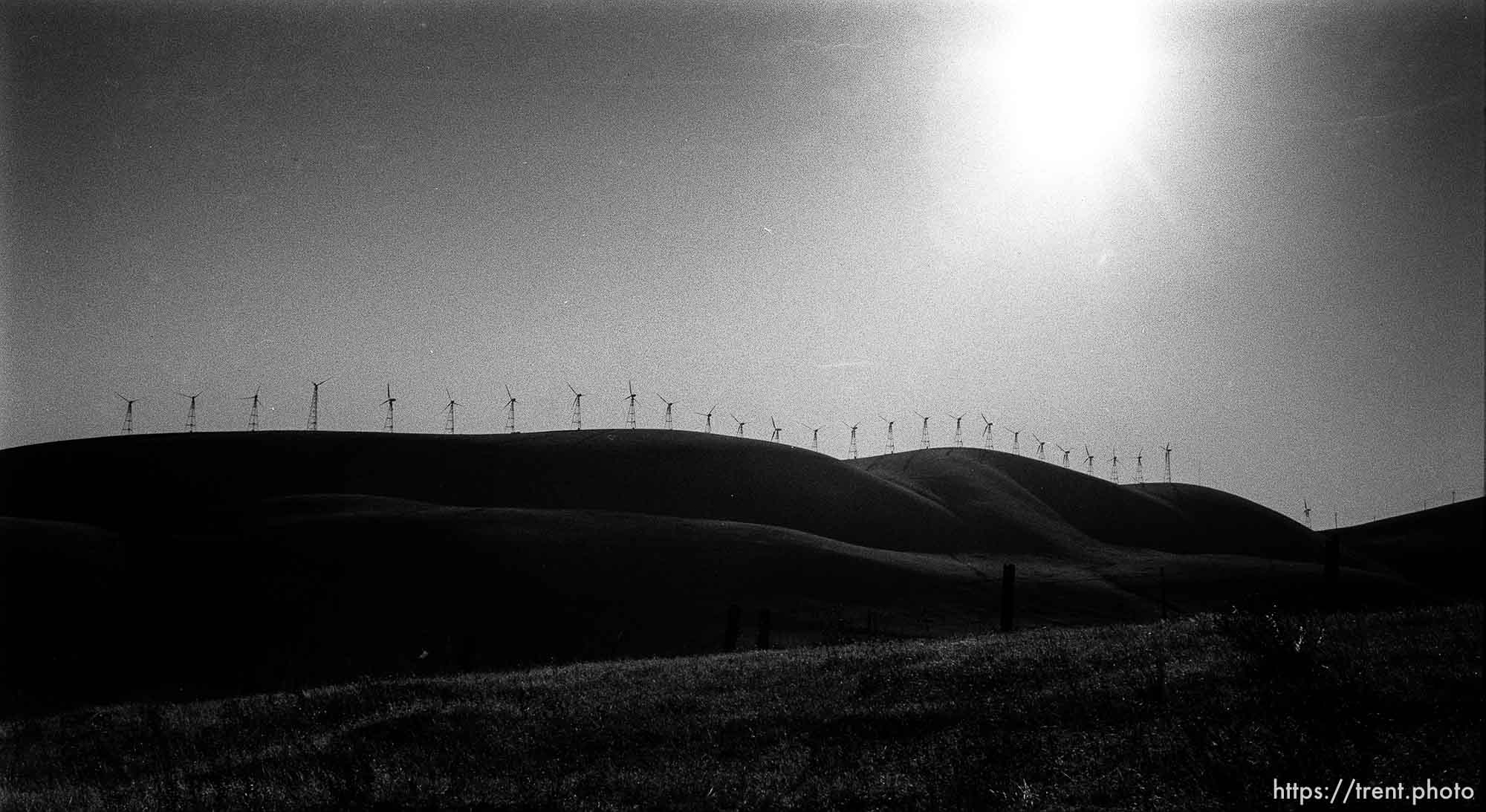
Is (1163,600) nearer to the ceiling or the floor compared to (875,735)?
nearer to the floor

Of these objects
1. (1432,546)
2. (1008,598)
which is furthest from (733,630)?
(1432,546)

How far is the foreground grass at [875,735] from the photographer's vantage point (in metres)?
10.1

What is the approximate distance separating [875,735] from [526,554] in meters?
68.2

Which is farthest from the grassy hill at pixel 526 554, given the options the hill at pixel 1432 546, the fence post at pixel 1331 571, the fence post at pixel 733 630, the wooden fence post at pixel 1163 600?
the hill at pixel 1432 546

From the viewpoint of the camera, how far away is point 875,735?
1295 cm

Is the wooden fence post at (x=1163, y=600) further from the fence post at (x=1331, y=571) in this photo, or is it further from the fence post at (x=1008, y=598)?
the fence post at (x=1008, y=598)

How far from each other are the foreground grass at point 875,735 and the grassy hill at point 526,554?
3.03 metres

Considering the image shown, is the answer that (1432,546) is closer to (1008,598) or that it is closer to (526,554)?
(526,554)

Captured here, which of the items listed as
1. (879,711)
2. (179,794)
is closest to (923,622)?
(879,711)

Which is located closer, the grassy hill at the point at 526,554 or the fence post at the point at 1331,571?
the fence post at the point at 1331,571

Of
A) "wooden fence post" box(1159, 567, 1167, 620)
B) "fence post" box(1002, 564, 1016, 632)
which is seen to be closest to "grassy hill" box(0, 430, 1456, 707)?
"wooden fence post" box(1159, 567, 1167, 620)

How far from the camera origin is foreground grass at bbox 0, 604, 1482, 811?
1013 cm

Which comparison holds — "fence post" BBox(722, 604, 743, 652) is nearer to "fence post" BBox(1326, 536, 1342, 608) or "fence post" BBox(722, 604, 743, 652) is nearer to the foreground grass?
the foreground grass

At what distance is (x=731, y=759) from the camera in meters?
12.3
